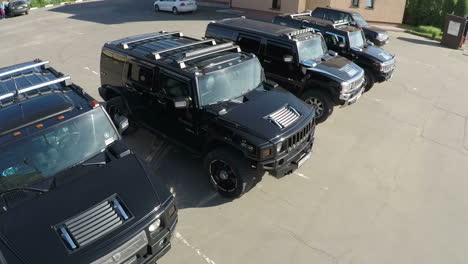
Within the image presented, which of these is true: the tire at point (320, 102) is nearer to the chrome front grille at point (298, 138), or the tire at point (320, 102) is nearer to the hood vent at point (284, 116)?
the chrome front grille at point (298, 138)

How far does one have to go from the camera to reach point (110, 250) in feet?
11.9

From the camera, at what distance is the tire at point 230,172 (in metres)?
5.68

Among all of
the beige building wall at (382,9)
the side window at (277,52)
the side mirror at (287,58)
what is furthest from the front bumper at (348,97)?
the beige building wall at (382,9)

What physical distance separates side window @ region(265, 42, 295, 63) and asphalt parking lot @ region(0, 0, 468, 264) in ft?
6.87

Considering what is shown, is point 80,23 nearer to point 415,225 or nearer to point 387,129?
point 387,129

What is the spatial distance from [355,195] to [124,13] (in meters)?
23.3

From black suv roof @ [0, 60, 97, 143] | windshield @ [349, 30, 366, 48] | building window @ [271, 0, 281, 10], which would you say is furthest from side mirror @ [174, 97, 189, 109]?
building window @ [271, 0, 281, 10]

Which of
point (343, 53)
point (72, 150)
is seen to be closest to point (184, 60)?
point (72, 150)

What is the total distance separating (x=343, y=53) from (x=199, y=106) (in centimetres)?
662

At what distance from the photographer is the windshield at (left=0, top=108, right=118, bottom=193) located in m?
4.18

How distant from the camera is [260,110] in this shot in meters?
6.03

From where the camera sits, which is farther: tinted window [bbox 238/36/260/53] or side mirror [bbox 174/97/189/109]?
tinted window [bbox 238/36/260/53]

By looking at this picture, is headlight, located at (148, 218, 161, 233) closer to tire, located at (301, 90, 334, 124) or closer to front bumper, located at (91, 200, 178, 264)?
front bumper, located at (91, 200, 178, 264)

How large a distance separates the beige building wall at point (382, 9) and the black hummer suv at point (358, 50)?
13914 millimetres
